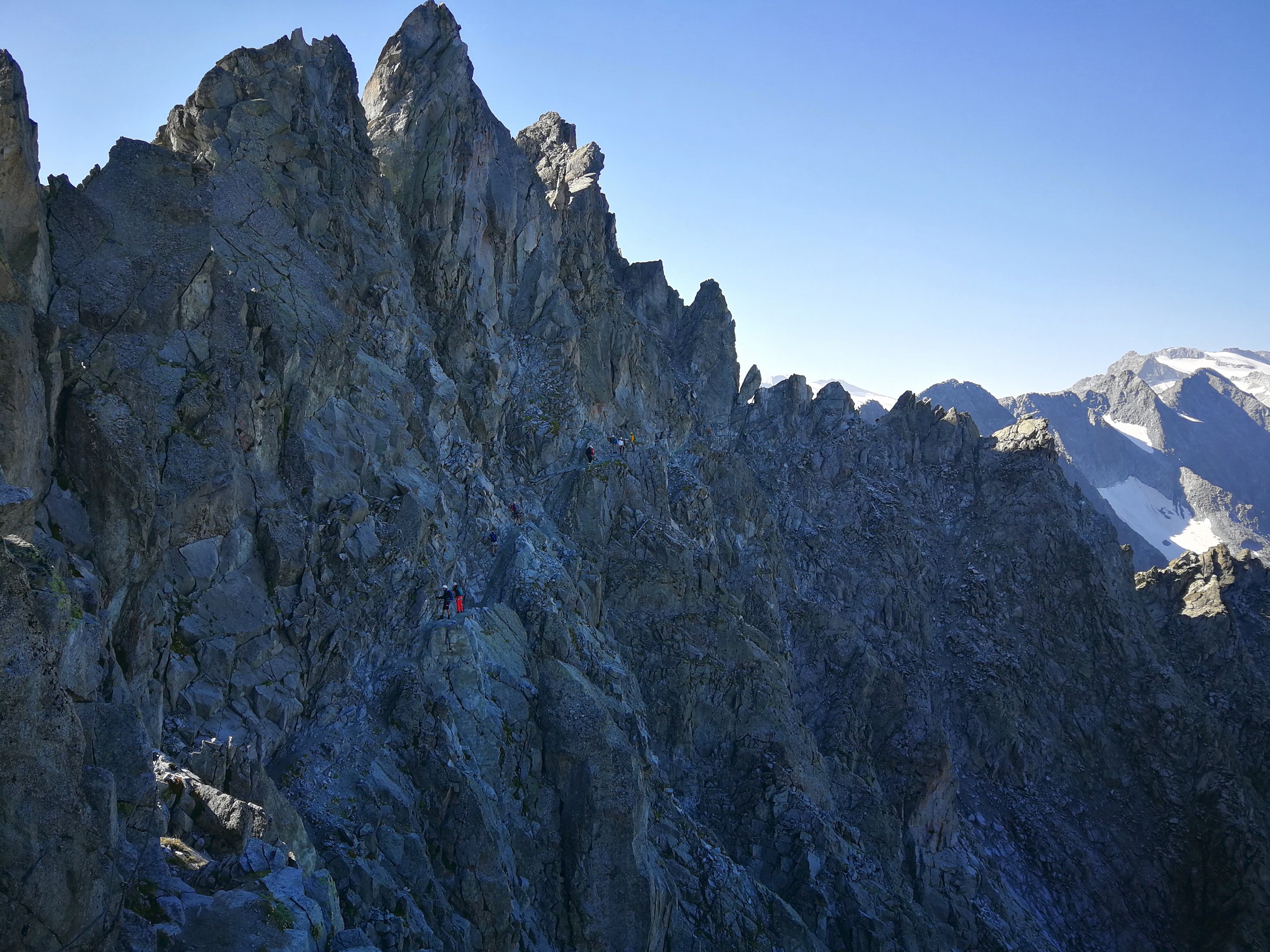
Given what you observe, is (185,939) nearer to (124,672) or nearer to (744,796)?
(124,672)

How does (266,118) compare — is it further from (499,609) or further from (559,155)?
(559,155)

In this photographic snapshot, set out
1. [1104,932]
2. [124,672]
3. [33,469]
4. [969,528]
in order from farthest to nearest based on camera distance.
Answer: [969,528], [1104,932], [124,672], [33,469]

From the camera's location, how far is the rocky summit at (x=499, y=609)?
920 inches

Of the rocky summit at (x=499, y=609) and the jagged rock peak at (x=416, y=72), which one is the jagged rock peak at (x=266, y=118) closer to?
the rocky summit at (x=499, y=609)

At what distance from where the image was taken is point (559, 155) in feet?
278

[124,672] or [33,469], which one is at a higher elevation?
[33,469]

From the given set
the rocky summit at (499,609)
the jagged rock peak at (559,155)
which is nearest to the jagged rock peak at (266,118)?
the rocky summit at (499,609)

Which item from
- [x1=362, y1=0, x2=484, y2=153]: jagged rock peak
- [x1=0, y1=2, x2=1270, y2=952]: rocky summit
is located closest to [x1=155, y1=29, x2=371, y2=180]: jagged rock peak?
→ [x1=0, y1=2, x2=1270, y2=952]: rocky summit

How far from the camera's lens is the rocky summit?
76.7 feet

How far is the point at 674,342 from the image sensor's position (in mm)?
93312

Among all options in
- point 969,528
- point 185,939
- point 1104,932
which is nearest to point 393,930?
point 185,939

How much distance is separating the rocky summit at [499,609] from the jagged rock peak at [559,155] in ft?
1.49

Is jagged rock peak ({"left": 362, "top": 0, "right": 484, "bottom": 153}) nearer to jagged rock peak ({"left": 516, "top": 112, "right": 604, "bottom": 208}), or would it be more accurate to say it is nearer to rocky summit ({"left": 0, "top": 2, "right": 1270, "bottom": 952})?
rocky summit ({"left": 0, "top": 2, "right": 1270, "bottom": 952})

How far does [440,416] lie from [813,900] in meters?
38.6
